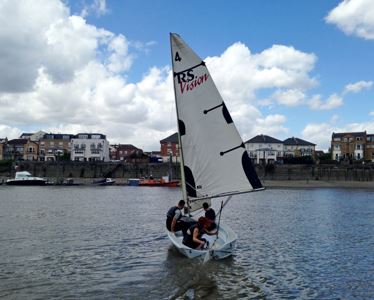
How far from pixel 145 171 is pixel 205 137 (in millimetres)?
109268

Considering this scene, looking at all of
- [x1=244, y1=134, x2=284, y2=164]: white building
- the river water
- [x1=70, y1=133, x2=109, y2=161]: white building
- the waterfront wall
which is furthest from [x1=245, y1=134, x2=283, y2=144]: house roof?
the river water

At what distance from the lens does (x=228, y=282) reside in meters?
15.8

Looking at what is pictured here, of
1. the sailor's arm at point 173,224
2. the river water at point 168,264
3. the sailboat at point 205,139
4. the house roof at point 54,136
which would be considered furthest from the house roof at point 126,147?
the sailboat at point 205,139

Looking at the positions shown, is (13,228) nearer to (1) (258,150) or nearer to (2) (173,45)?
(2) (173,45)

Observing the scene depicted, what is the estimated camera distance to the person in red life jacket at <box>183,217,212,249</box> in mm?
17547

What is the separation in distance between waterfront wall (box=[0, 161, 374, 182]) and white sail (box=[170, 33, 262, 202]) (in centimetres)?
9963

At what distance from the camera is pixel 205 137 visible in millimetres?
18797

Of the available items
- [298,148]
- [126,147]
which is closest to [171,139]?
[126,147]

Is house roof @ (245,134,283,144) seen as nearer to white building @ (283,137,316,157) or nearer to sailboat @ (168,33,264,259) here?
white building @ (283,137,316,157)

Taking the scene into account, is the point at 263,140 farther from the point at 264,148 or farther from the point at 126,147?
the point at 126,147

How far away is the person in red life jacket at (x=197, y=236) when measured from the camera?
17.5 meters

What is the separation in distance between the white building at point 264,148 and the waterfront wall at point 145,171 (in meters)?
33.3

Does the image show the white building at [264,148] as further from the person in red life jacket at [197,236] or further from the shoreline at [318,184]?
the person in red life jacket at [197,236]

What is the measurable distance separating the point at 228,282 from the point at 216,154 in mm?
5453
